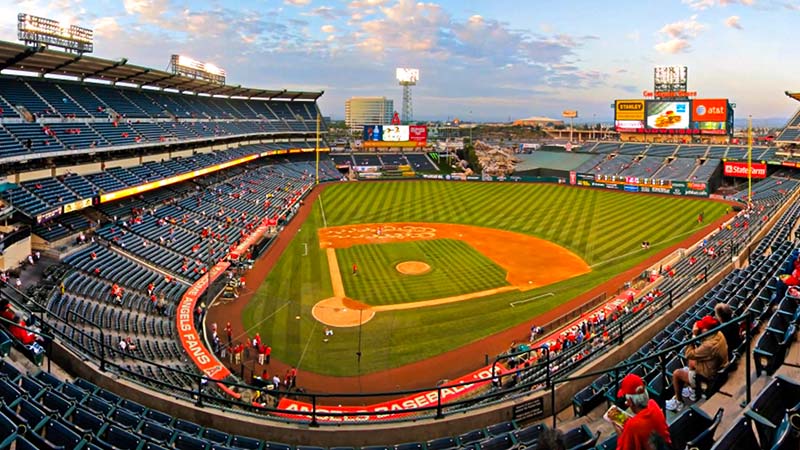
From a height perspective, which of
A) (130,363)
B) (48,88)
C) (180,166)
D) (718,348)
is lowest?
(130,363)

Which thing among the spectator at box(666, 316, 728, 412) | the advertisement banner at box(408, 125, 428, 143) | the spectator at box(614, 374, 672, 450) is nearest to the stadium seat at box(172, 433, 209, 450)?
the spectator at box(614, 374, 672, 450)

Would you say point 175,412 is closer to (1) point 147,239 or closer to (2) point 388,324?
(2) point 388,324

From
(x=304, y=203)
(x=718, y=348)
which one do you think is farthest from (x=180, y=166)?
(x=718, y=348)

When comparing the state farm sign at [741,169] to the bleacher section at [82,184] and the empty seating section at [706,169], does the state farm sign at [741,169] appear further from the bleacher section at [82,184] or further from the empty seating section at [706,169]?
the bleacher section at [82,184]

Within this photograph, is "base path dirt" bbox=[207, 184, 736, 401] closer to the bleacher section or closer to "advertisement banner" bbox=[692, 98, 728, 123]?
the bleacher section

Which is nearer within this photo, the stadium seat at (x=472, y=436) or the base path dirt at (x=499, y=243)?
the stadium seat at (x=472, y=436)

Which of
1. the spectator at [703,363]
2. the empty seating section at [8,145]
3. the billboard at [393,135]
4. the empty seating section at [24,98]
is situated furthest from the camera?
the billboard at [393,135]

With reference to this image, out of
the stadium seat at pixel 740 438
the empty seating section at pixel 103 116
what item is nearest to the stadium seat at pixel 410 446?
the stadium seat at pixel 740 438

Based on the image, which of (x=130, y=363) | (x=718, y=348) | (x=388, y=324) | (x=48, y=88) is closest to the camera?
→ (x=718, y=348)
